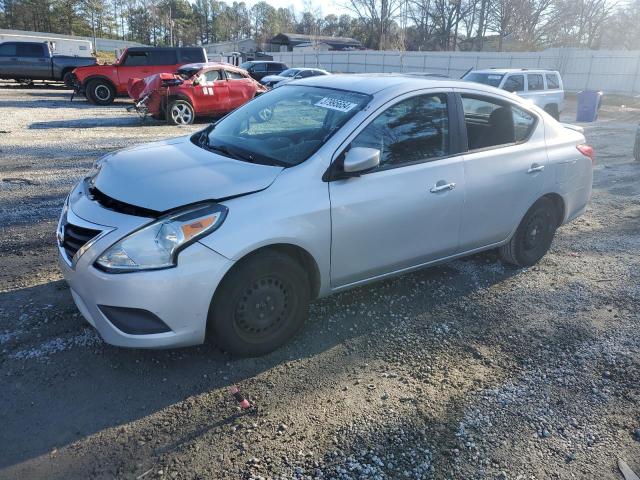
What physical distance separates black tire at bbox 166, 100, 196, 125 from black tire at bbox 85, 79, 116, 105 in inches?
226

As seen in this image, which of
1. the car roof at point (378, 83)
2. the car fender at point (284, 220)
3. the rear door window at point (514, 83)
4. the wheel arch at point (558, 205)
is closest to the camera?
the car fender at point (284, 220)

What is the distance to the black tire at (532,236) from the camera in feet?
15.4

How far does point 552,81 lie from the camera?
1567 cm

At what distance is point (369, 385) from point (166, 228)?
1507 mm

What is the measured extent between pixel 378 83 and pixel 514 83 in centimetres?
1224

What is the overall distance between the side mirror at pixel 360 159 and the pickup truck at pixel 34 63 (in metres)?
21.4

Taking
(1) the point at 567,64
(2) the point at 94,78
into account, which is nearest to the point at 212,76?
(2) the point at 94,78

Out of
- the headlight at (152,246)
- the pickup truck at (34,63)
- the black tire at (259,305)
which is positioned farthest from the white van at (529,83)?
the pickup truck at (34,63)

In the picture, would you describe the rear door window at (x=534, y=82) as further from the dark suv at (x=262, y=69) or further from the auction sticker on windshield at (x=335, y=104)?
the dark suv at (x=262, y=69)

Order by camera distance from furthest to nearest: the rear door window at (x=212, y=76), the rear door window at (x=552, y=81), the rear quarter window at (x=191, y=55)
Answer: the rear quarter window at (x=191, y=55)
the rear door window at (x=552, y=81)
the rear door window at (x=212, y=76)

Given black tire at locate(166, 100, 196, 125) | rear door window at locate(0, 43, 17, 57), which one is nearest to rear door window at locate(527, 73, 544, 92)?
black tire at locate(166, 100, 196, 125)

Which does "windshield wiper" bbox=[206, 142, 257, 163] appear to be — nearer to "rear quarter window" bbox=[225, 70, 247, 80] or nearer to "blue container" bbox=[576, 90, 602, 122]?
"rear quarter window" bbox=[225, 70, 247, 80]

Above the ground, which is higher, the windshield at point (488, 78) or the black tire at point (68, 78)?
the windshield at point (488, 78)

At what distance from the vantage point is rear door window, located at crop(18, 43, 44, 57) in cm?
2078
